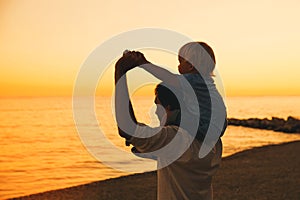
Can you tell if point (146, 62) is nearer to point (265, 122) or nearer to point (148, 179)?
point (148, 179)

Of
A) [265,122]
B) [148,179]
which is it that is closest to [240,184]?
[148,179]

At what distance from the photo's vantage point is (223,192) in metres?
12.3

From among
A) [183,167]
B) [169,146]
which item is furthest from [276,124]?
[169,146]

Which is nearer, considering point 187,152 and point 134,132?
point 134,132

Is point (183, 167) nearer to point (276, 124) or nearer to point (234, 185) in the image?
point (234, 185)

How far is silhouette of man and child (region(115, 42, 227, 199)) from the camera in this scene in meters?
2.10

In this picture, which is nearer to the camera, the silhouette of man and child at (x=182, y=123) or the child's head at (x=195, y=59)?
the silhouette of man and child at (x=182, y=123)

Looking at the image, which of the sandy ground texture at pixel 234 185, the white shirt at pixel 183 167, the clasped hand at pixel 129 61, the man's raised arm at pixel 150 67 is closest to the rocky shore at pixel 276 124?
the sandy ground texture at pixel 234 185

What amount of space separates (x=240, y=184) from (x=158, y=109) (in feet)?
37.4

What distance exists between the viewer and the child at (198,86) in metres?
2.22

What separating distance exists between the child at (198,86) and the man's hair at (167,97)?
4 centimetres

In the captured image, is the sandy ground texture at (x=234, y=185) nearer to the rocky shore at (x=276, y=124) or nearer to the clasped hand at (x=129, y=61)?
the clasped hand at (x=129, y=61)

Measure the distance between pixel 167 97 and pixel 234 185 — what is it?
446 inches

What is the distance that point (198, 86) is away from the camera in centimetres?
248
